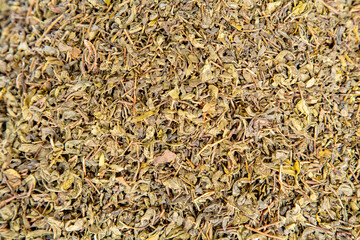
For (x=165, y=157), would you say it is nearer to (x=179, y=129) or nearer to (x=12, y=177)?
(x=179, y=129)

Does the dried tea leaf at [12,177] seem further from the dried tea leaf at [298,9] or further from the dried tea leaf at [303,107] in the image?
the dried tea leaf at [298,9]

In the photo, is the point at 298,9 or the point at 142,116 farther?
the point at 298,9

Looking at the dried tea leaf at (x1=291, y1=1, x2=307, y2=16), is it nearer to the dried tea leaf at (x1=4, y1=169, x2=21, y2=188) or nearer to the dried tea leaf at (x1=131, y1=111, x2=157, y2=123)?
the dried tea leaf at (x1=131, y1=111, x2=157, y2=123)

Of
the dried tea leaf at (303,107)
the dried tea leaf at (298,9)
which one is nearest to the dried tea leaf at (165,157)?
the dried tea leaf at (303,107)

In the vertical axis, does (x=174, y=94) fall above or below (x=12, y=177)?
above

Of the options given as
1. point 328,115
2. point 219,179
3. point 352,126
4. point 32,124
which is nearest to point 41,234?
point 32,124

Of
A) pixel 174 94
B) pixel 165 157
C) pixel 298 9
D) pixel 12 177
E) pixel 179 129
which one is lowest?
pixel 12 177

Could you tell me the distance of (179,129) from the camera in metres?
1.06

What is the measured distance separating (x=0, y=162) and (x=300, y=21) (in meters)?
1.59

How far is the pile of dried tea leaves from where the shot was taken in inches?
42.3

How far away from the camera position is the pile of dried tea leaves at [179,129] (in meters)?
1.07

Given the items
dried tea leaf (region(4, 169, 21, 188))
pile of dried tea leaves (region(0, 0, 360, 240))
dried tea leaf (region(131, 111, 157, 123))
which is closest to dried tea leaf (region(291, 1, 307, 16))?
pile of dried tea leaves (region(0, 0, 360, 240))

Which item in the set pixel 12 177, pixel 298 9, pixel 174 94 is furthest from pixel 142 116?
pixel 298 9

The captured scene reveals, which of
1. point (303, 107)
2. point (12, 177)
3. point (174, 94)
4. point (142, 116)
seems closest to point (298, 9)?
point (303, 107)
